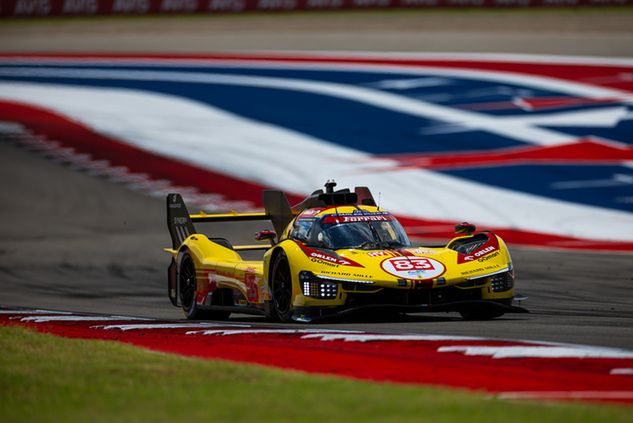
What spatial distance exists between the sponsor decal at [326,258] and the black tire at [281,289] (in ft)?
0.94

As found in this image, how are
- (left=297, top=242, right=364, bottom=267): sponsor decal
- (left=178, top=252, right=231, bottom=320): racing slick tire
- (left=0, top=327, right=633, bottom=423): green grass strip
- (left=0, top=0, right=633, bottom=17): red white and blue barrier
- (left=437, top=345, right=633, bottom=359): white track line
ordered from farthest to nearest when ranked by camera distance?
(left=0, top=0, right=633, bottom=17): red white and blue barrier, (left=178, top=252, right=231, bottom=320): racing slick tire, (left=297, top=242, right=364, bottom=267): sponsor decal, (left=437, top=345, right=633, bottom=359): white track line, (left=0, top=327, right=633, bottom=423): green grass strip

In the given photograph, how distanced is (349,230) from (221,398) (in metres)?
6.28

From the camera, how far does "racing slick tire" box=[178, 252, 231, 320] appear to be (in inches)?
611

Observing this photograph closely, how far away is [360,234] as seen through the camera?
13781 millimetres

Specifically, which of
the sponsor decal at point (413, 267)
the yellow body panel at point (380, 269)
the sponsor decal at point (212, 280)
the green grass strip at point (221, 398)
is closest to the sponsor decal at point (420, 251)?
the yellow body panel at point (380, 269)

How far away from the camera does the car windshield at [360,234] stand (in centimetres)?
1363

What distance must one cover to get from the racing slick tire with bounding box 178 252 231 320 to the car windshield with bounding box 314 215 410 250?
2.17 metres

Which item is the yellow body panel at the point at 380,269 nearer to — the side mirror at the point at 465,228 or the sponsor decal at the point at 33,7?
the side mirror at the point at 465,228

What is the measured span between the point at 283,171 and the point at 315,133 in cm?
345

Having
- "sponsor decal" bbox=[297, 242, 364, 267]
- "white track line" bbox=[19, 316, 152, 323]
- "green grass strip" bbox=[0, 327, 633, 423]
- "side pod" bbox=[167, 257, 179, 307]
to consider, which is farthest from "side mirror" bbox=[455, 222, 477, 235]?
"green grass strip" bbox=[0, 327, 633, 423]

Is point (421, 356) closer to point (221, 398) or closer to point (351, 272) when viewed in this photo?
point (221, 398)

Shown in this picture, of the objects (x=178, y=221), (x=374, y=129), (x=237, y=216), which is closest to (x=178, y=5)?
(x=374, y=129)

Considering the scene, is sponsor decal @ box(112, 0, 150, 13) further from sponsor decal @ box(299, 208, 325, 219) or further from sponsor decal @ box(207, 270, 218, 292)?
sponsor decal @ box(299, 208, 325, 219)

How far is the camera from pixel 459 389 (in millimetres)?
7883
